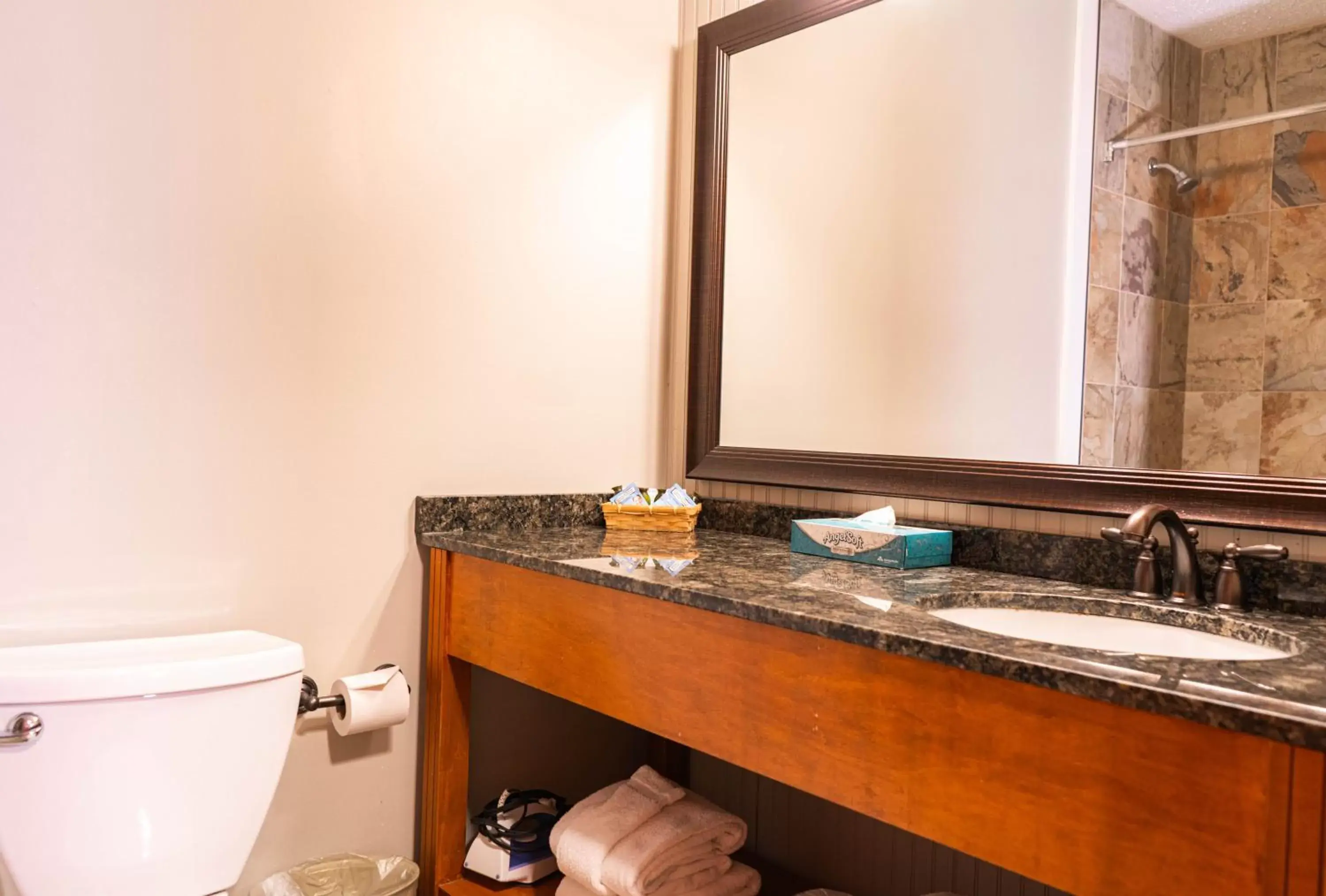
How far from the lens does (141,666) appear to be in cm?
125

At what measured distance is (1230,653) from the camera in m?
1.15

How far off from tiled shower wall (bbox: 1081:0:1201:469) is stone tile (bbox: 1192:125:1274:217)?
2 centimetres

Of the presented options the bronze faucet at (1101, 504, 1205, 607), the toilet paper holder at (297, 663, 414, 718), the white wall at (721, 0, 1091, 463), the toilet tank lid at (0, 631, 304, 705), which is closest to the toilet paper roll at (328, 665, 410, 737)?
the toilet paper holder at (297, 663, 414, 718)

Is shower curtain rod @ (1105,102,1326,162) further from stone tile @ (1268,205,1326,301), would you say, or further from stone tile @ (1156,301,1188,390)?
stone tile @ (1156,301,1188,390)

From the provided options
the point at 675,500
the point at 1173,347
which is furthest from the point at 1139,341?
the point at 675,500

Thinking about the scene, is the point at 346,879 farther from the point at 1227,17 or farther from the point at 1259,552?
the point at 1227,17

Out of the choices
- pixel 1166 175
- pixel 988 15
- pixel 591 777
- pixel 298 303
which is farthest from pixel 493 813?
pixel 988 15

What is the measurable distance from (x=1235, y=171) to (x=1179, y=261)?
133 millimetres

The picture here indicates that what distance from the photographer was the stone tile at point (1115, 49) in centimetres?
143

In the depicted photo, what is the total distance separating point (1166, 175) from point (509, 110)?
114 cm

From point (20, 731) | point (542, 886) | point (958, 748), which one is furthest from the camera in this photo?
point (542, 886)

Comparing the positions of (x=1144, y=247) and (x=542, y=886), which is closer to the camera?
(x=1144, y=247)

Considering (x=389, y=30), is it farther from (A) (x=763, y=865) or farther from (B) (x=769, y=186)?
(A) (x=763, y=865)

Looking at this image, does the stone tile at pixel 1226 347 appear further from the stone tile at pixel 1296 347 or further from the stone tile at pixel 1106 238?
the stone tile at pixel 1106 238
